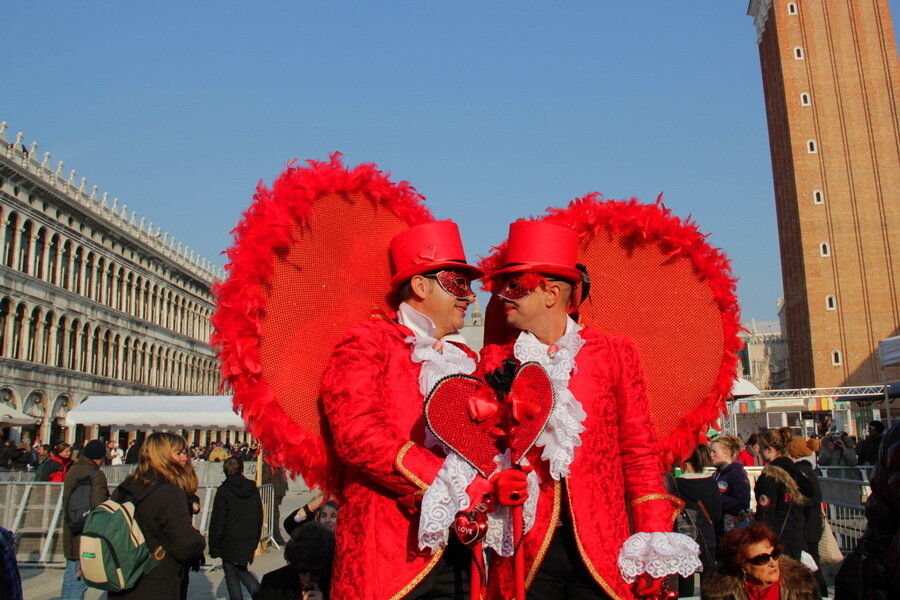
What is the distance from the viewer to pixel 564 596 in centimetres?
236

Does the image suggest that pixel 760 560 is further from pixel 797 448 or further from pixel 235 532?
pixel 235 532

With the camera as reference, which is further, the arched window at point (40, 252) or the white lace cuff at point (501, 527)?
the arched window at point (40, 252)

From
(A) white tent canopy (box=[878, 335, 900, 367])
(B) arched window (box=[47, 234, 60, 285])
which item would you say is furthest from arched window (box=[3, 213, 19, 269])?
(A) white tent canopy (box=[878, 335, 900, 367])

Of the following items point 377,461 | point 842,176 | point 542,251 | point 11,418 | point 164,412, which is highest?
point 842,176

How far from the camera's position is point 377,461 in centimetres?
219

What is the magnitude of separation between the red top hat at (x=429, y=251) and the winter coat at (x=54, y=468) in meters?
10.6

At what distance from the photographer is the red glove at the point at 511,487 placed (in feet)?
6.65

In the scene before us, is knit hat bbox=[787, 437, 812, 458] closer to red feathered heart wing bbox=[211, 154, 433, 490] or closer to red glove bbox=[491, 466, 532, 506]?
red feathered heart wing bbox=[211, 154, 433, 490]

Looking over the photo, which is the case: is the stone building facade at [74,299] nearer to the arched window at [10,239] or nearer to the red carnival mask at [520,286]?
the arched window at [10,239]

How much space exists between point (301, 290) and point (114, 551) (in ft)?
7.18

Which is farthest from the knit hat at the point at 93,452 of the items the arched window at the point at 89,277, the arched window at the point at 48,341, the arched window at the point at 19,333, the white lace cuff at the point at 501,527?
the arched window at the point at 89,277

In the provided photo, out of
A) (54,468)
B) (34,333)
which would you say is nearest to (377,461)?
(54,468)

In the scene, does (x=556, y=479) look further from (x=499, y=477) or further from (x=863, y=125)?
(x=863, y=125)

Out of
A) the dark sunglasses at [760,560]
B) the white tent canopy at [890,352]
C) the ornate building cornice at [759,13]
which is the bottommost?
the dark sunglasses at [760,560]
